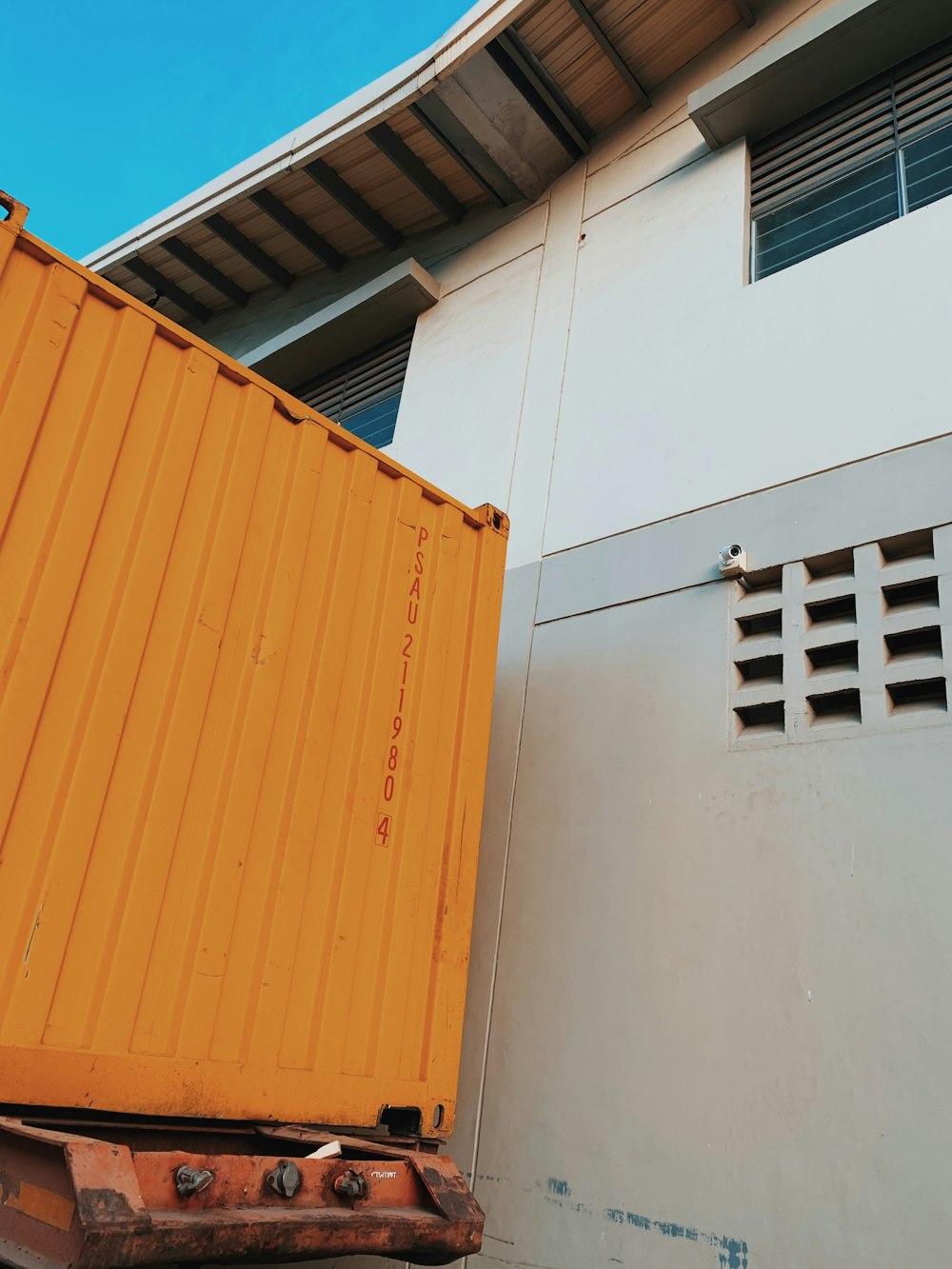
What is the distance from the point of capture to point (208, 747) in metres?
3.31

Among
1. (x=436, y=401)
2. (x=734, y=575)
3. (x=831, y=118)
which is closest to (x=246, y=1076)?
(x=734, y=575)

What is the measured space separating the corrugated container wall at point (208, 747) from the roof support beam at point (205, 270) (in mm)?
6571

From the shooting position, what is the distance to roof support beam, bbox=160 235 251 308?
9.58 meters

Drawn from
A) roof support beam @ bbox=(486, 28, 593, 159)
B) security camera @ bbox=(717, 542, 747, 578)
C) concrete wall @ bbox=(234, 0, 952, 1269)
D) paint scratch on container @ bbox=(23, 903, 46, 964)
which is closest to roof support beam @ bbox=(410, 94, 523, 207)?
roof support beam @ bbox=(486, 28, 593, 159)

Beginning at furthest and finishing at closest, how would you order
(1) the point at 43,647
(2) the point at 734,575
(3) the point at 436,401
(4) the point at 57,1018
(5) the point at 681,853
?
1. (3) the point at 436,401
2. (2) the point at 734,575
3. (5) the point at 681,853
4. (1) the point at 43,647
5. (4) the point at 57,1018

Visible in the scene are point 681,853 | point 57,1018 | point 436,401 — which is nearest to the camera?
point 57,1018

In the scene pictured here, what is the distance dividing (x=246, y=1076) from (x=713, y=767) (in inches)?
92.8

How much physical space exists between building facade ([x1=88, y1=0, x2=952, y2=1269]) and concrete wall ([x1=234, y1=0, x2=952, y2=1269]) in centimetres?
1

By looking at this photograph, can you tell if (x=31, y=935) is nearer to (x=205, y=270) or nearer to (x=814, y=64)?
(x=814, y=64)

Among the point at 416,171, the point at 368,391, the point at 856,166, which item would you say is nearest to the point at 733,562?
the point at 856,166

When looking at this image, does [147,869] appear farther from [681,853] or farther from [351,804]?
[681,853]

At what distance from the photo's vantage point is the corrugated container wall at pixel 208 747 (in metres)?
2.89

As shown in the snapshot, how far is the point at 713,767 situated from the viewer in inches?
175

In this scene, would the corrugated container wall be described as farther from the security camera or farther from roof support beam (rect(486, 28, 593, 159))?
roof support beam (rect(486, 28, 593, 159))
